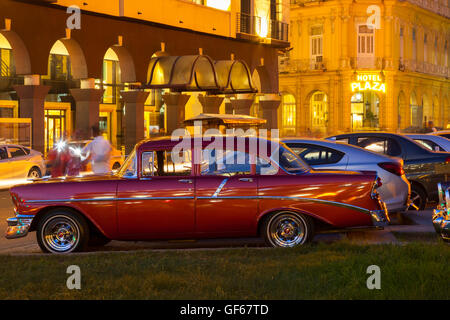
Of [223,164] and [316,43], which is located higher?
[316,43]

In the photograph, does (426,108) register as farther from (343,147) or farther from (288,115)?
(343,147)

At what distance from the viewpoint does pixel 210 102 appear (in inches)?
1420

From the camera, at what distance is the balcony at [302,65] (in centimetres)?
5662

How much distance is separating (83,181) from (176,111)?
23570mm

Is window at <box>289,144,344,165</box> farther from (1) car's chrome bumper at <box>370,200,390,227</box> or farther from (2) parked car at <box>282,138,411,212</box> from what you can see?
(1) car's chrome bumper at <box>370,200,390,227</box>

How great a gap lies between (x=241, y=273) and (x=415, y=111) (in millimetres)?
54088

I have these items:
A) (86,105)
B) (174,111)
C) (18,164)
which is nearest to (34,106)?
(86,105)

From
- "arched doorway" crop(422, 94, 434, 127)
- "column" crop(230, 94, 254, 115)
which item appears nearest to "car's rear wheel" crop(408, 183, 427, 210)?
"column" crop(230, 94, 254, 115)

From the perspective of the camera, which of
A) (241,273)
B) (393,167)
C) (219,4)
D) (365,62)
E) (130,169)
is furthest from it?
(365,62)

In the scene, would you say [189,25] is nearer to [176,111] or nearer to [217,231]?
[176,111]

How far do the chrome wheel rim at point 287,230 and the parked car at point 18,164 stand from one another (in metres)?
14.4

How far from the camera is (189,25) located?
32750 mm

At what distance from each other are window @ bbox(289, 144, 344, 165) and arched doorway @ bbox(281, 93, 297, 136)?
149 feet

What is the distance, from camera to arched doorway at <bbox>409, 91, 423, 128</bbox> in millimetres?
59844
